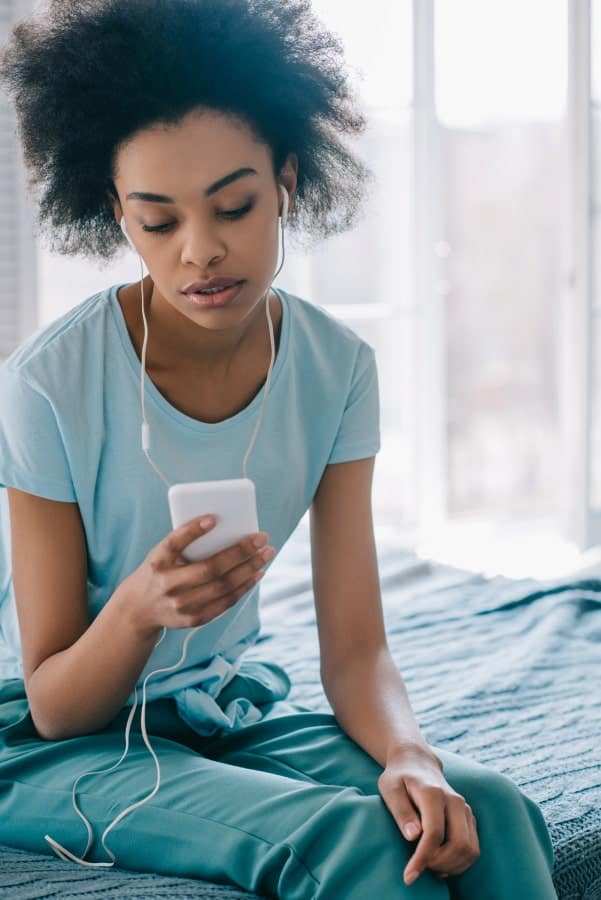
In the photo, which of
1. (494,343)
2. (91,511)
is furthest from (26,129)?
(494,343)

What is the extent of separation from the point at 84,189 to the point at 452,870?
82 cm

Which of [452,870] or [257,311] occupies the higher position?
[257,311]

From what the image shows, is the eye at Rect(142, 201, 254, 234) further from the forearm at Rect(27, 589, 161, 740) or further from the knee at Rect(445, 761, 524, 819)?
the knee at Rect(445, 761, 524, 819)

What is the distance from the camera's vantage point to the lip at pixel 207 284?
115 centimetres

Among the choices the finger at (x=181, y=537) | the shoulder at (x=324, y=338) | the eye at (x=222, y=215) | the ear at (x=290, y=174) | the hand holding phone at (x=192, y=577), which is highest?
the ear at (x=290, y=174)

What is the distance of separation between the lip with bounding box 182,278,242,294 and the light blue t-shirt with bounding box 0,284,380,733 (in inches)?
5.4

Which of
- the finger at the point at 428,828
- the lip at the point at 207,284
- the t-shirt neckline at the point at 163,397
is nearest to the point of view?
the finger at the point at 428,828

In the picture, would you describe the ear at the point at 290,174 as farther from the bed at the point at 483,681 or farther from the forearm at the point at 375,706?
the bed at the point at 483,681

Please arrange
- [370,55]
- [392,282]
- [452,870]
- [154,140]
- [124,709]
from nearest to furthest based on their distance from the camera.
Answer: [452,870]
[154,140]
[124,709]
[370,55]
[392,282]

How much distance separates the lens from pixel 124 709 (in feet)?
4.16

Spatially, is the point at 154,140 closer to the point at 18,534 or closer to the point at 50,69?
the point at 50,69

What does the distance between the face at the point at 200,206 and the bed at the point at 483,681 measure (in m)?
0.56

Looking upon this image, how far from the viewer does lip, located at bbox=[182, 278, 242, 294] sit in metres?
1.15

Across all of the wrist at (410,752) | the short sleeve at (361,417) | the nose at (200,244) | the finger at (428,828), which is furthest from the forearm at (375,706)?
the nose at (200,244)
